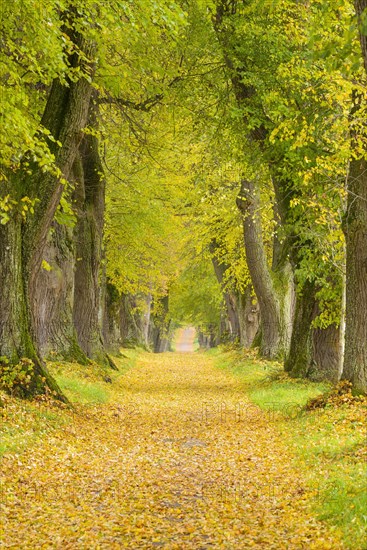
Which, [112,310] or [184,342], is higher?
[112,310]

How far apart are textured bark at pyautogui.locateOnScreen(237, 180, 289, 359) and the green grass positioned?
19.6 ft

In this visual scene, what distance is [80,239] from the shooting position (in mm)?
21422

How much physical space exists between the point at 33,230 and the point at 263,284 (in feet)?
39.2

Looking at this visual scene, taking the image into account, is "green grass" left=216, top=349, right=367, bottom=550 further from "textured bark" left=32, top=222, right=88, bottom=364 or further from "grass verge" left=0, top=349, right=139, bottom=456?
"textured bark" left=32, top=222, right=88, bottom=364

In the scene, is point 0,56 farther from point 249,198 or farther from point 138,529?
point 249,198

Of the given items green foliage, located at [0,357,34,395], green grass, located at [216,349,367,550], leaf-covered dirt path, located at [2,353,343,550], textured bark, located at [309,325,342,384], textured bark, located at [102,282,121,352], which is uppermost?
textured bark, located at [102,282,121,352]

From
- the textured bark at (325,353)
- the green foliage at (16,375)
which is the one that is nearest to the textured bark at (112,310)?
the textured bark at (325,353)

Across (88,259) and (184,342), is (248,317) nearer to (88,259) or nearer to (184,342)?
(88,259)

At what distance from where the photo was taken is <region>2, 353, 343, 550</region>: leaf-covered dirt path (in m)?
6.13

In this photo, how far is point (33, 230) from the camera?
12.5 meters

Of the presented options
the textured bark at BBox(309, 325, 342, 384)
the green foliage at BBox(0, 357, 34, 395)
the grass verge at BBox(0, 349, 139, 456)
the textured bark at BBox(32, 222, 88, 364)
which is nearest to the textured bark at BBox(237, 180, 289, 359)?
the textured bark at BBox(309, 325, 342, 384)

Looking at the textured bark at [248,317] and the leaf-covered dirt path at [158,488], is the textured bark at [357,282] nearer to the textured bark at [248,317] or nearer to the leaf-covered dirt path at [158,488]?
the leaf-covered dirt path at [158,488]

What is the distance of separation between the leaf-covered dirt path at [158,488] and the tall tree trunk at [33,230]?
5.16 feet

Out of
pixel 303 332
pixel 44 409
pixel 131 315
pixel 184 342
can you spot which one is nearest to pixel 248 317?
pixel 131 315
